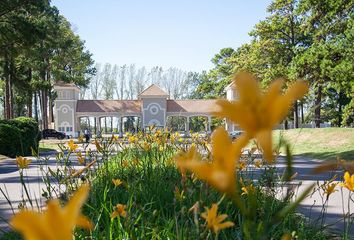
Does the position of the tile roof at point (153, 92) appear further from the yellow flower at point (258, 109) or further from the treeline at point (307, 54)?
the yellow flower at point (258, 109)

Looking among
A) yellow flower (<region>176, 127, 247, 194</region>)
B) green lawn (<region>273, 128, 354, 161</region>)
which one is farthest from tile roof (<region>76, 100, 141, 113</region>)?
yellow flower (<region>176, 127, 247, 194</region>)

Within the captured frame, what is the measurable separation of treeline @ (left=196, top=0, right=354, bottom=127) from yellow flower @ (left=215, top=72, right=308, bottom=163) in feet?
7.29

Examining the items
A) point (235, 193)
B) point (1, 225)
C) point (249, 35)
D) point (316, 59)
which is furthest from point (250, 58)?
point (235, 193)

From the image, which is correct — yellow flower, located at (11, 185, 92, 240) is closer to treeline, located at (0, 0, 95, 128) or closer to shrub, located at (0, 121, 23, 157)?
shrub, located at (0, 121, 23, 157)

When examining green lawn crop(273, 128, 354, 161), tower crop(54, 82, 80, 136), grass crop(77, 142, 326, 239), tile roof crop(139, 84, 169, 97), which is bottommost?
green lawn crop(273, 128, 354, 161)

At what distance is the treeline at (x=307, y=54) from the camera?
16.9 meters

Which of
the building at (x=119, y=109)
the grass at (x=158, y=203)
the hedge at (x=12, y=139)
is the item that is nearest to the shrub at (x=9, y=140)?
the hedge at (x=12, y=139)

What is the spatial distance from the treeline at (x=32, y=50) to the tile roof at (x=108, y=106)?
10.8ft

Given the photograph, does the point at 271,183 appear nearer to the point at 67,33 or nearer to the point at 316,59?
the point at 316,59

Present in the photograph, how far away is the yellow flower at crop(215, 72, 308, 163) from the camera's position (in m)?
0.40

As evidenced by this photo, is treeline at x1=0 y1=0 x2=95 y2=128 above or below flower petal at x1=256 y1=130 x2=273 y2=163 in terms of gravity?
above

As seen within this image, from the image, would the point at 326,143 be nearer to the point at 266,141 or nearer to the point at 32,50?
the point at 32,50

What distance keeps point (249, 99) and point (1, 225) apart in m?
4.33

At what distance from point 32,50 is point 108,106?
26286mm
